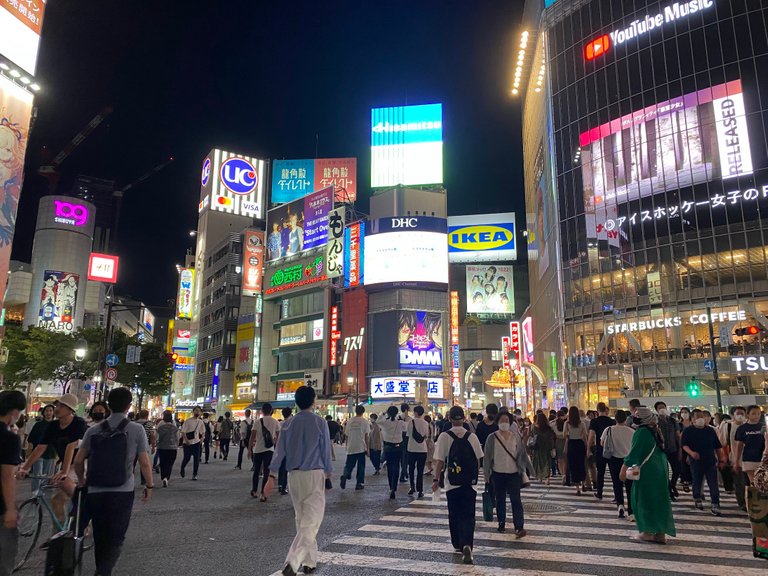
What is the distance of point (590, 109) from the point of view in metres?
46.0

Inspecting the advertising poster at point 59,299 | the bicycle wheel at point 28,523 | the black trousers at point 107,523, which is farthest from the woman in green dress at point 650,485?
the advertising poster at point 59,299

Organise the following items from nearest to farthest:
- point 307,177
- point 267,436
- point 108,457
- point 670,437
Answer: point 108,457 → point 670,437 → point 267,436 → point 307,177

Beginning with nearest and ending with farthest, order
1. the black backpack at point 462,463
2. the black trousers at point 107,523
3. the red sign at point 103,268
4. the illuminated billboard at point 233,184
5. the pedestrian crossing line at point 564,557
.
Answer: the black trousers at point 107,523 < the pedestrian crossing line at point 564,557 < the black backpack at point 462,463 < the red sign at point 103,268 < the illuminated billboard at point 233,184

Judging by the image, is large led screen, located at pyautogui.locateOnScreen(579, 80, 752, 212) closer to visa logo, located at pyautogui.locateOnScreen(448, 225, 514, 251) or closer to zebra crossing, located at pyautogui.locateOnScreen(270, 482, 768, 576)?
visa logo, located at pyautogui.locateOnScreen(448, 225, 514, 251)

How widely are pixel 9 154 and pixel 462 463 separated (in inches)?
1164

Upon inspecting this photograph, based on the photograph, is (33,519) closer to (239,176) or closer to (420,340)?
(420,340)

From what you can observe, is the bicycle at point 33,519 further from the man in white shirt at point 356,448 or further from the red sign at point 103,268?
the red sign at point 103,268

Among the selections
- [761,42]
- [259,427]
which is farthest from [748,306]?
[259,427]

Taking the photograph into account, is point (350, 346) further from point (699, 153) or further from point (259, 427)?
point (259, 427)

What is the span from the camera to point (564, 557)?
6922 millimetres

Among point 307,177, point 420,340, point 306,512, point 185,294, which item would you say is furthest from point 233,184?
point 306,512

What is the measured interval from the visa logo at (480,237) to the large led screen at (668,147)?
22.5m

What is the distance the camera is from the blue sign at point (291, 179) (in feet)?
257

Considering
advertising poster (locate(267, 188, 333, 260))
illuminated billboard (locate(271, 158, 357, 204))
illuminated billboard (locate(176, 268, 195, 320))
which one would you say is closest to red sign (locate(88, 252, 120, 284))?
advertising poster (locate(267, 188, 333, 260))
